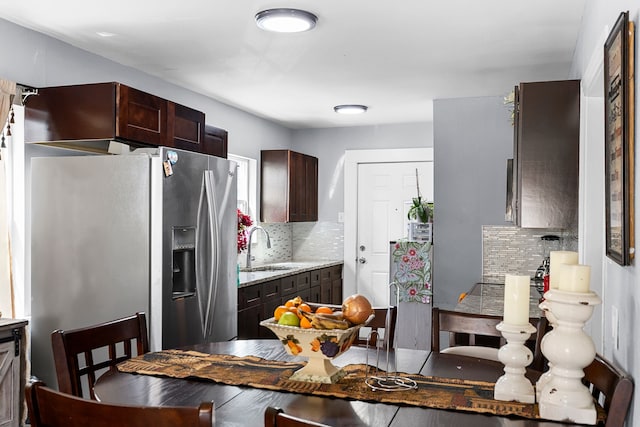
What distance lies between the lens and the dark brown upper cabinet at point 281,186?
615 centimetres

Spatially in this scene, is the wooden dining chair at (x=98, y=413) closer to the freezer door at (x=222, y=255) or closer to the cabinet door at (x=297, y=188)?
the freezer door at (x=222, y=255)

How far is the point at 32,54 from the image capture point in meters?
3.43

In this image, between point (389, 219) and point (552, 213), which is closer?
point (552, 213)

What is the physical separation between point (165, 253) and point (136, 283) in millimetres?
229

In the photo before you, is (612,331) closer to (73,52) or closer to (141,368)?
(141,368)

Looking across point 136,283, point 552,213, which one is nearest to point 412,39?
point 552,213

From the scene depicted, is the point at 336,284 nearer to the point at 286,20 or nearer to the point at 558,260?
the point at 286,20

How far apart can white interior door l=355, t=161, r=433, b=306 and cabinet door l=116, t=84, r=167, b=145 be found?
3.39 metres

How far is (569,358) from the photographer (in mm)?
1504

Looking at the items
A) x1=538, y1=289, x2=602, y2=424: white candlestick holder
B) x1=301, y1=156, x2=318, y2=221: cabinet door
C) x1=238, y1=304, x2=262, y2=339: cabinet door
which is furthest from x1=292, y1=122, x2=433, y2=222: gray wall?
x1=538, y1=289, x2=602, y2=424: white candlestick holder

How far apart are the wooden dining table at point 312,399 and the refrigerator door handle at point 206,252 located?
1.61 meters

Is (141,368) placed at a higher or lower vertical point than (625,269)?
lower

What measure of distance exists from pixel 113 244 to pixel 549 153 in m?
2.42

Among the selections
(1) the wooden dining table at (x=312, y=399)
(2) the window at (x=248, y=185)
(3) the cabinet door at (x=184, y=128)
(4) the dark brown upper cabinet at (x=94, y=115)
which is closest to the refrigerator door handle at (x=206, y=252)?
(3) the cabinet door at (x=184, y=128)
